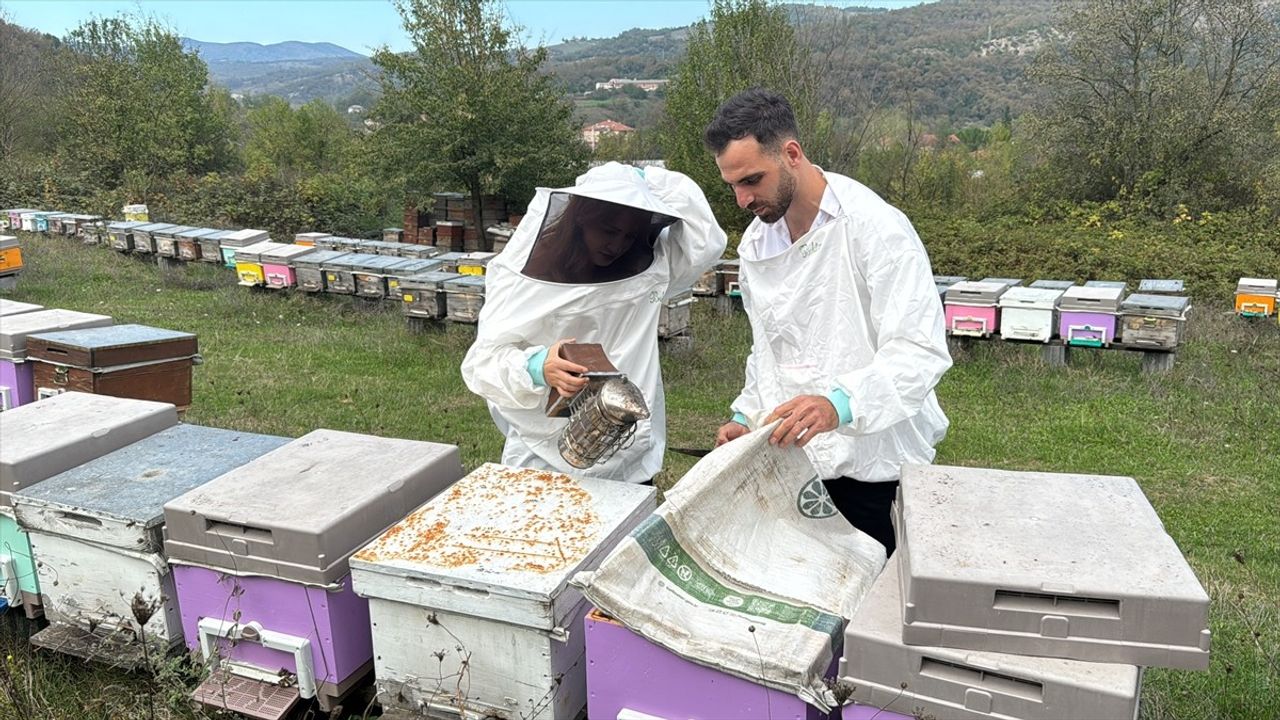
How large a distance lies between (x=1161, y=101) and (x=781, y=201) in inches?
610

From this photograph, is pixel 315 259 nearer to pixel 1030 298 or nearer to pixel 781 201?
pixel 1030 298

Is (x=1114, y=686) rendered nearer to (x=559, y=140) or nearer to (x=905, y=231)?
(x=905, y=231)

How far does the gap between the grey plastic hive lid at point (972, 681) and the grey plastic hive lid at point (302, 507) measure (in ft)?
3.62

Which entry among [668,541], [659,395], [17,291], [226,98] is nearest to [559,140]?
[17,291]

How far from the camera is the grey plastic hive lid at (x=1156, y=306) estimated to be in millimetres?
6180

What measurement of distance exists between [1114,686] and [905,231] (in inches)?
44.8

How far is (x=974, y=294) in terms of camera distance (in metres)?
6.76

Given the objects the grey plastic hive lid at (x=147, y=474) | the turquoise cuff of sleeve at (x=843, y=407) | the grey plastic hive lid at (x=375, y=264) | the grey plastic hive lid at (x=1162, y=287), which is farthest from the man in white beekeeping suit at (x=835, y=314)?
the grey plastic hive lid at (x=375, y=264)

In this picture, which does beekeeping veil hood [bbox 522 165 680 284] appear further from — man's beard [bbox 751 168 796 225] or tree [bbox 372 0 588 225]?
tree [bbox 372 0 588 225]

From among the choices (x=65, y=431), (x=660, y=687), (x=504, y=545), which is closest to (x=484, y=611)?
(x=504, y=545)

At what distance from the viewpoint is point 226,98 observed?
46.8m

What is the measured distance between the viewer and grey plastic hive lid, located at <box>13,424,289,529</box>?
6.98 ft

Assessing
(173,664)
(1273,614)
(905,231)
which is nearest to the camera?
(173,664)

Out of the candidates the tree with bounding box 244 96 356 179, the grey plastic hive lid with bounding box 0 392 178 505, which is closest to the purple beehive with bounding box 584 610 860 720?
the grey plastic hive lid with bounding box 0 392 178 505
